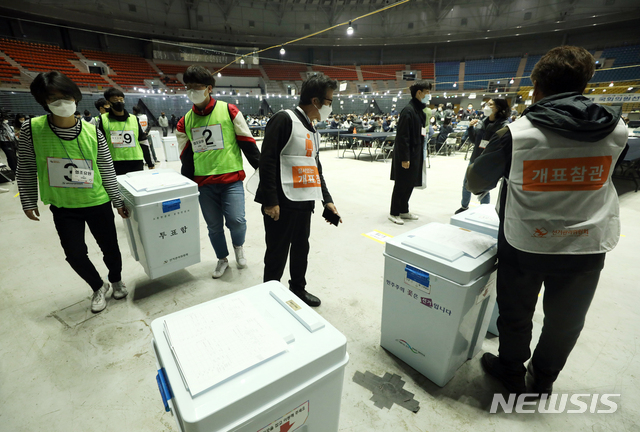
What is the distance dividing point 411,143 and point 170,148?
20.8 feet

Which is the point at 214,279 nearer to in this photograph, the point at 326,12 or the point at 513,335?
the point at 513,335

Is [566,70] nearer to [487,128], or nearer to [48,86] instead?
[487,128]

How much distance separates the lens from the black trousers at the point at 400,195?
3.39m

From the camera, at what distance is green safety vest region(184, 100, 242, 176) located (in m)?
2.03

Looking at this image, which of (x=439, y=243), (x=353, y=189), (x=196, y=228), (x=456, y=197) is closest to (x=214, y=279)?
(x=196, y=228)

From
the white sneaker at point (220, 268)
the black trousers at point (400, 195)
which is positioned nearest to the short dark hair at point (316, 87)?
the white sneaker at point (220, 268)

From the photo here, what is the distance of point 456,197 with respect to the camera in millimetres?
4551

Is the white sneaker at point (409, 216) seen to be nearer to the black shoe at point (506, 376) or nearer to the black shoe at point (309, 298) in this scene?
the black shoe at point (309, 298)

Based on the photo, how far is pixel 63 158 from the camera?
1636 mm

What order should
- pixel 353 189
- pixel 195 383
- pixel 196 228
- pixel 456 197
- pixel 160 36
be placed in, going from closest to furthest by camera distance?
1. pixel 195 383
2. pixel 196 228
3. pixel 456 197
4. pixel 353 189
5. pixel 160 36

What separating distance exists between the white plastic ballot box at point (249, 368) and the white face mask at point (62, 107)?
57.7 inches

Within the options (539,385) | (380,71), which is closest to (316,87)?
(539,385)

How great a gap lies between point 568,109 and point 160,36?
77.2 ft

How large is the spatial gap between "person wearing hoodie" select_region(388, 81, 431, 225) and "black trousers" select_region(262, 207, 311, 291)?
71.7 inches
